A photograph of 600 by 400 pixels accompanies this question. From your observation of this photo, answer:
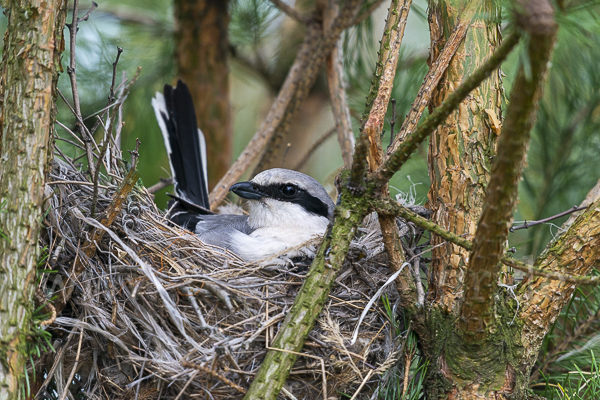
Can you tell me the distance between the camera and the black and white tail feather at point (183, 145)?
9.69 ft

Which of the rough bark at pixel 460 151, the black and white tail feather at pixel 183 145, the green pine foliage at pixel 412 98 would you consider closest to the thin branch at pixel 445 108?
the rough bark at pixel 460 151

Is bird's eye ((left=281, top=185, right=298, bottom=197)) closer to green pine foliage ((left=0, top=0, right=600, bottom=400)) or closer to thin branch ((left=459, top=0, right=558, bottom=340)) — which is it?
green pine foliage ((left=0, top=0, right=600, bottom=400))

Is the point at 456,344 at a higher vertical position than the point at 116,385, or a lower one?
higher

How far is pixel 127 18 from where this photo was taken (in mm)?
3830

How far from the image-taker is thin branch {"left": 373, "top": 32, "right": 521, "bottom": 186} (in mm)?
1078

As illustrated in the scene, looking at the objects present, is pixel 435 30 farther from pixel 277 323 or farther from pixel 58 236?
pixel 58 236

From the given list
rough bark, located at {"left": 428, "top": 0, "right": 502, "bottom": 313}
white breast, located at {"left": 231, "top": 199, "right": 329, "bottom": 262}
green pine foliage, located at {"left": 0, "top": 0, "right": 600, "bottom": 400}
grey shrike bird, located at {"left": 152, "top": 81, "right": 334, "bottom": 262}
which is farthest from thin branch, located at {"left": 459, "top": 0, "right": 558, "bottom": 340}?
white breast, located at {"left": 231, "top": 199, "right": 329, "bottom": 262}

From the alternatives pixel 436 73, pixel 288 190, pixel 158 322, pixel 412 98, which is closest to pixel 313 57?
pixel 412 98

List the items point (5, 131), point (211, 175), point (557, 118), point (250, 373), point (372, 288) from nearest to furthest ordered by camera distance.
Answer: point (5, 131) < point (250, 373) < point (372, 288) < point (557, 118) < point (211, 175)

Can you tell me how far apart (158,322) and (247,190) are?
91 cm

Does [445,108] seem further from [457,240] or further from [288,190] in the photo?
[288,190]

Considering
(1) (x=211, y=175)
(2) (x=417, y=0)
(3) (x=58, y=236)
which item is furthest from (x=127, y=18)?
(3) (x=58, y=236)

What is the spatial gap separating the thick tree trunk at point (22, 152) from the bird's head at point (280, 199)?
1.21 m

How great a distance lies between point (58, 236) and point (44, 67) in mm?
600
